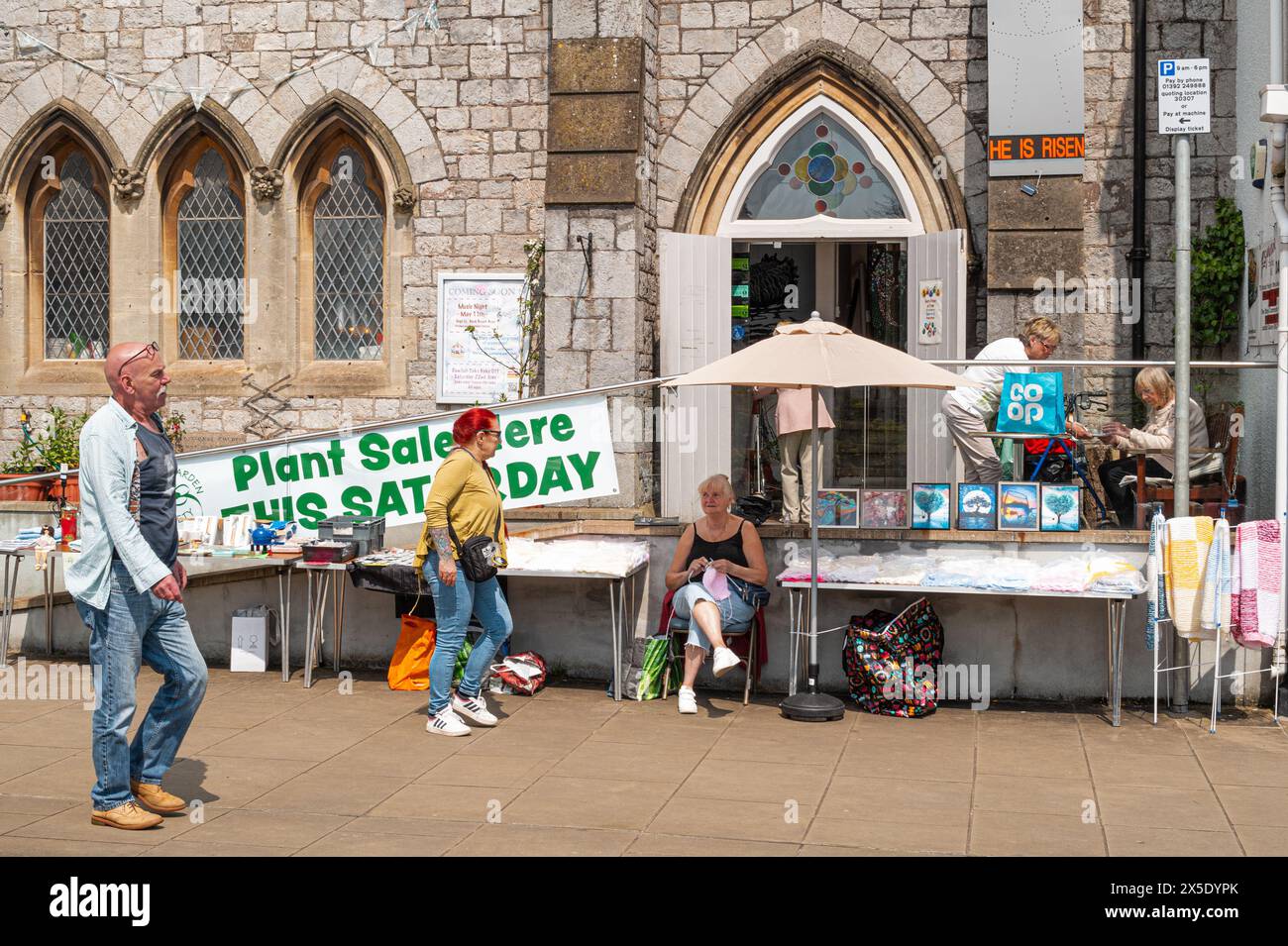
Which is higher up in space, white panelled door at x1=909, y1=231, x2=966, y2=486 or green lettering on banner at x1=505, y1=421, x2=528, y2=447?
white panelled door at x1=909, y1=231, x2=966, y2=486

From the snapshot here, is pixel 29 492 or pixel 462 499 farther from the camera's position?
pixel 29 492

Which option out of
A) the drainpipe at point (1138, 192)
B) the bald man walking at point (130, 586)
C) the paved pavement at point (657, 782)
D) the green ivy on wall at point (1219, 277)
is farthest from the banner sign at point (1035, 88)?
the bald man walking at point (130, 586)

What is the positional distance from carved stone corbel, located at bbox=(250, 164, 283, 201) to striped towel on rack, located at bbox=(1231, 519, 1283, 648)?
8282mm

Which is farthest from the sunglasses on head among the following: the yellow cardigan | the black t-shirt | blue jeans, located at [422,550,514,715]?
blue jeans, located at [422,550,514,715]


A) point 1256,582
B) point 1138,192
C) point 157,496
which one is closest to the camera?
point 157,496

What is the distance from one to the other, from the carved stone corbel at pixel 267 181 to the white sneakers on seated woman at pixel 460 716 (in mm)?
5926

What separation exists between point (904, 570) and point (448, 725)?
292 centimetres

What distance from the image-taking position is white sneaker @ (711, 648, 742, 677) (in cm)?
877

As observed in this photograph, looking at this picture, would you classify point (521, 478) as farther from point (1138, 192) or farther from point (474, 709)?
point (1138, 192)

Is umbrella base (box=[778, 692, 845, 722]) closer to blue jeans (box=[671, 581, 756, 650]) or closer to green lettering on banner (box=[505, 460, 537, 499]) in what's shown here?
blue jeans (box=[671, 581, 756, 650])

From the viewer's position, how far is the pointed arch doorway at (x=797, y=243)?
1159 cm

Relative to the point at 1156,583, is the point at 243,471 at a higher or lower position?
higher

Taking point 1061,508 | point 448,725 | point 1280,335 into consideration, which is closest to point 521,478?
point 448,725

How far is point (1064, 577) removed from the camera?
8.98m
